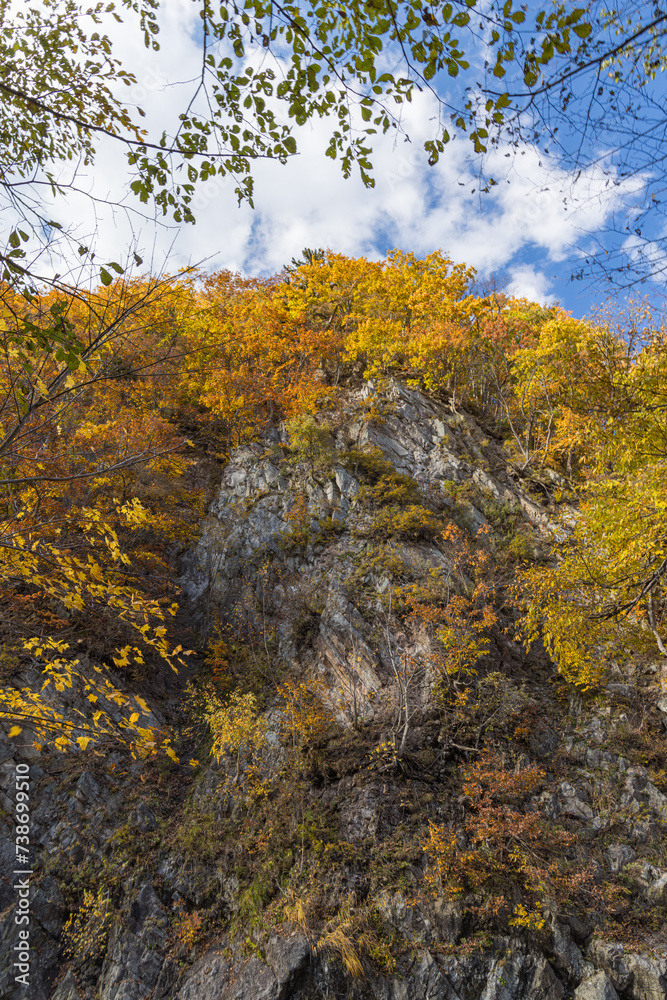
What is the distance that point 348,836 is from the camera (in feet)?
20.7

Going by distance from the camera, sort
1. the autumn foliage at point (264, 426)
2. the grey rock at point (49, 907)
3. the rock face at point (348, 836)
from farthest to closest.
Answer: the grey rock at point (49, 907) < the rock face at point (348, 836) < the autumn foliage at point (264, 426)

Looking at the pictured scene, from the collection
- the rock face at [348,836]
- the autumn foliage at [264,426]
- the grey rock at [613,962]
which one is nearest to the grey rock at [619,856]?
the rock face at [348,836]

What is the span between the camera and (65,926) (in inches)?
228

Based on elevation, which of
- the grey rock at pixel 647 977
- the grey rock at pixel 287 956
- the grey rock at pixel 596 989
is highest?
the grey rock at pixel 647 977

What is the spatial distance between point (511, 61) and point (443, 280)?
49.8ft

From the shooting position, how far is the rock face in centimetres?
520

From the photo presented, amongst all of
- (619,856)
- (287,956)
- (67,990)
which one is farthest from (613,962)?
(67,990)

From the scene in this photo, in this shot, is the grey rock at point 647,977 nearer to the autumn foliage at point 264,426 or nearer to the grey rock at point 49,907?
the autumn foliage at point 264,426

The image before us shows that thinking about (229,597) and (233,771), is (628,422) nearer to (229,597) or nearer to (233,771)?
(233,771)

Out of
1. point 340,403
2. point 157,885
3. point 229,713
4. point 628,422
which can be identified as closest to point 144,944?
point 157,885

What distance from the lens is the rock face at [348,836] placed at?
5.20m

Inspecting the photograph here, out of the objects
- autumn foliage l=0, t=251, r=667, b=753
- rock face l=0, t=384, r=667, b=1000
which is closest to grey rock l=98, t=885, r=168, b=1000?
rock face l=0, t=384, r=667, b=1000

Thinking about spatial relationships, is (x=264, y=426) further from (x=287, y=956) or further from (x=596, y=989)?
(x=596, y=989)

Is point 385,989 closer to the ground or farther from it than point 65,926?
farther from it
